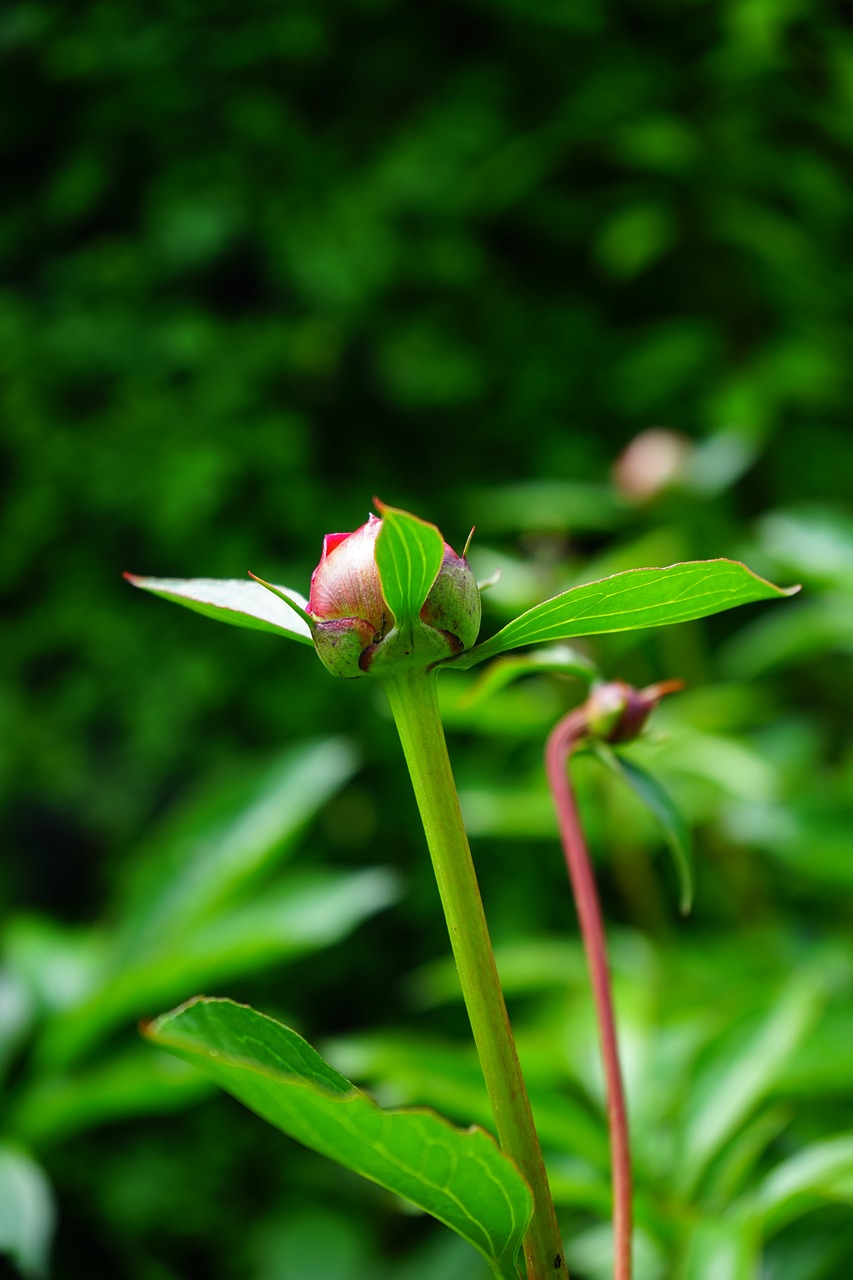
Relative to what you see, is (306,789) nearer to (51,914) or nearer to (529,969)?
(529,969)

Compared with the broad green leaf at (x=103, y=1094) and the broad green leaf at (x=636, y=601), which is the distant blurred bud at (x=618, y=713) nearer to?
the broad green leaf at (x=636, y=601)

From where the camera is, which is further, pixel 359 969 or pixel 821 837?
pixel 359 969

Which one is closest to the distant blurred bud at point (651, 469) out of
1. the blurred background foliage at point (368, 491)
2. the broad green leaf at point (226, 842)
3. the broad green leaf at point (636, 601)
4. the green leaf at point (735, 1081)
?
the blurred background foliage at point (368, 491)

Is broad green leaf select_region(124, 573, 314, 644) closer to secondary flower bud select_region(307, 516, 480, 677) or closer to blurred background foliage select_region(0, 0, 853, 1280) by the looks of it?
secondary flower bud select_region(307, 516, 480, 677)

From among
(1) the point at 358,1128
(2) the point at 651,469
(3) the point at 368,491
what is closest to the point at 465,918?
(1) the point at 358,1128

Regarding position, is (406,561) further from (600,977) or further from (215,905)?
(215,905)

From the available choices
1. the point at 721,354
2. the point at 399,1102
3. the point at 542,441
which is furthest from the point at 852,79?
the point at 399,1102
